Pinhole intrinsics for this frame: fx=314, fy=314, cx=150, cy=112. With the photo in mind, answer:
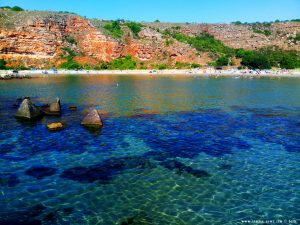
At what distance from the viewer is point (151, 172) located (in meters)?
18.9

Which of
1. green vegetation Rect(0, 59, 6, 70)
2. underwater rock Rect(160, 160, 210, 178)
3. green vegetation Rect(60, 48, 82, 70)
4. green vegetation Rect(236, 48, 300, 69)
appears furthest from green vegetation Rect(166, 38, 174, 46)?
underwater rock Rect(160, 160, 210, 178)

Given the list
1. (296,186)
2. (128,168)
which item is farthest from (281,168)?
(128,168)

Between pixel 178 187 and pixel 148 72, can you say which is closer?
pixel 178 187

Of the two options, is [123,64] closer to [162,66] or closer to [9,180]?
[162,66]

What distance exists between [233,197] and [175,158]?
604 centimetres

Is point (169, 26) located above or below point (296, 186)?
above

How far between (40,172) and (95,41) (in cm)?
13014

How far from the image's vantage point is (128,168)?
19.4 meters

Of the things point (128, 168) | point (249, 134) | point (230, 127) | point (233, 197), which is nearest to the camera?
point (233, 197)

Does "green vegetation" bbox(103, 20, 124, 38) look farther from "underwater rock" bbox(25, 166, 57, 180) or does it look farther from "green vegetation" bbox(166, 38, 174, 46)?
"underwater rock" bbox(25, 166, 57, 180)

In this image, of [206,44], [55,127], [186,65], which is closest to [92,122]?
[55,127]

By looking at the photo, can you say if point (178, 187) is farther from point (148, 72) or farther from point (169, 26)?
point (169, 26)

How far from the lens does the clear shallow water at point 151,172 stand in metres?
14.3

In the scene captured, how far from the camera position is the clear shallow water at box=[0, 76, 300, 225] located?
563 inches
